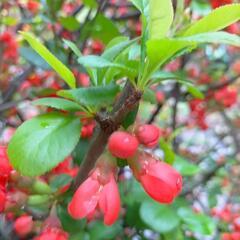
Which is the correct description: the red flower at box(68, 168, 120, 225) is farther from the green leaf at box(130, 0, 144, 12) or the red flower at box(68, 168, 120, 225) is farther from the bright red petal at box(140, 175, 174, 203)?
the green leaf at box(130, 0, 144, 12)

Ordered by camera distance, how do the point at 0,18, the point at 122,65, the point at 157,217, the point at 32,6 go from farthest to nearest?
1. the point at 32,6
2. the point at 0,18
3. the point at 157,217
4. the point at 122,65

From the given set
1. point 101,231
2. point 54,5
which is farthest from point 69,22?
point 101,231

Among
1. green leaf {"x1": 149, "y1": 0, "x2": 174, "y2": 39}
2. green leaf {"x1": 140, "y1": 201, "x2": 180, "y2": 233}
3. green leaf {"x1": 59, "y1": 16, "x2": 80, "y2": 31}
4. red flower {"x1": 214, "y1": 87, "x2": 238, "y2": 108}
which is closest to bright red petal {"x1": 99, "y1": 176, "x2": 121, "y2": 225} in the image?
green leaf {"x1": 149, "y1": 0, "x2": 174, "y2": 39}

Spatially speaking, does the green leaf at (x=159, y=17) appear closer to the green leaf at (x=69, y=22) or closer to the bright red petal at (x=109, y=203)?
the bright red petal at (x=109, y=203)

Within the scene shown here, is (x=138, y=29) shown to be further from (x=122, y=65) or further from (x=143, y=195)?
(x=122, y=65)

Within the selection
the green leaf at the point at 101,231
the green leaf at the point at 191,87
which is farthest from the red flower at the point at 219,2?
the green leaf at the point at 101,231

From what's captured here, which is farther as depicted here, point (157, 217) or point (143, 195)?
point (143, 195)

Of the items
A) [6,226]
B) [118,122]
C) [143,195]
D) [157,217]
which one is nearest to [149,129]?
[118,122]
